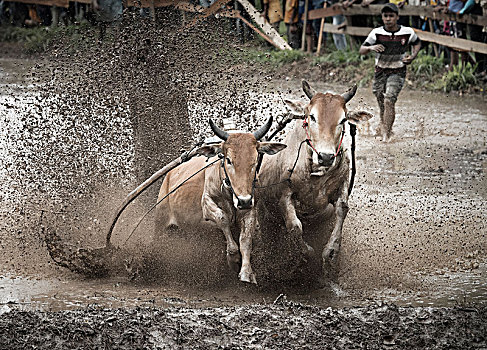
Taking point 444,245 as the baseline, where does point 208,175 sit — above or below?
above

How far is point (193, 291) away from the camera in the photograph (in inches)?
243

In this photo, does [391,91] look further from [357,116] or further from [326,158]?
[326,158]

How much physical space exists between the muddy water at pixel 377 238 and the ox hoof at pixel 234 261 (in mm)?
161

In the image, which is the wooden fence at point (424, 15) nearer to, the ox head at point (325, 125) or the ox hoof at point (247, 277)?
the ox head at point (325, 125)

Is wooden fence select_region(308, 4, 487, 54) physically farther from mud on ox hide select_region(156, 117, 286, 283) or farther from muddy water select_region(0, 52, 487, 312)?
mud on ox hide select_region(156, 117, 286, 283)

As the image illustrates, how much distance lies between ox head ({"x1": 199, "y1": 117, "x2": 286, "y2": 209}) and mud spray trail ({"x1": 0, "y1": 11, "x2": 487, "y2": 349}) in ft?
2.79

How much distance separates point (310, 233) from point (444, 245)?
4.85ft

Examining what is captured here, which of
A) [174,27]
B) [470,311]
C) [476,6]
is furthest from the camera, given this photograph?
[476,6]

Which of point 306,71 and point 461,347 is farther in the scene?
point 306,71

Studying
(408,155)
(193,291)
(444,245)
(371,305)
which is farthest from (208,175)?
(408,155)

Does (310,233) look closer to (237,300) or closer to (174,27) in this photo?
(237,300)

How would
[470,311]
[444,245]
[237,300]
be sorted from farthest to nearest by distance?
[444,245] → [237,300] → [470,311]

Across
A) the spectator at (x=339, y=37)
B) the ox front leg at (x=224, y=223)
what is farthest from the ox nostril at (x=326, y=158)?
the spectator at (x=339, y=37)

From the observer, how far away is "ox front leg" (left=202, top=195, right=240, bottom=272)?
6148mm
